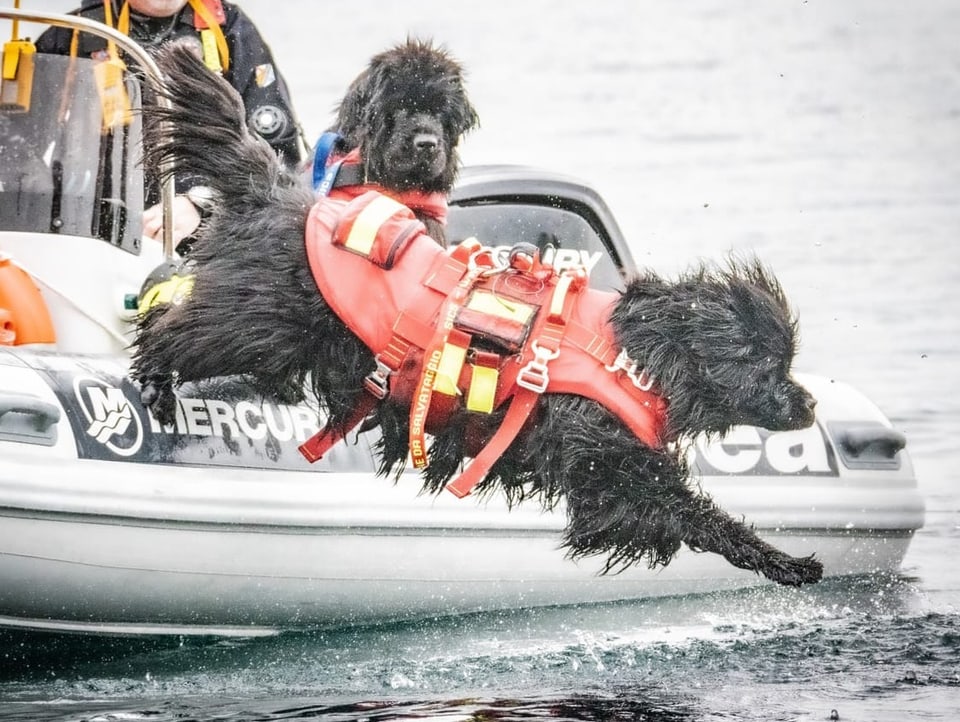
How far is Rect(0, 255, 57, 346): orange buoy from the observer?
474cm

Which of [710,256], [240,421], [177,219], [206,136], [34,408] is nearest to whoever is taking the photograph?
[206,136]

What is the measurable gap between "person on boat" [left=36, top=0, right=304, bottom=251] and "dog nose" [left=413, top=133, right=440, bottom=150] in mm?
1204

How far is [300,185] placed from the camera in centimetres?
434

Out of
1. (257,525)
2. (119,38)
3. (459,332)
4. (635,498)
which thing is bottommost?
(257,525)

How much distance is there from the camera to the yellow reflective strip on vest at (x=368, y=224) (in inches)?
162

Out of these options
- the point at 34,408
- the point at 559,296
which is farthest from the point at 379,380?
the point at 34,408

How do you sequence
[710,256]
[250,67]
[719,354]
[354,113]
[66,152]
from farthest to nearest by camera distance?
[710,256] → [250,67] → [66,152] → [354,113] → [719,354]

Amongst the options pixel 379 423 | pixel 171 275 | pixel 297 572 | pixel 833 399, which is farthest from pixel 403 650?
pixel 833 399

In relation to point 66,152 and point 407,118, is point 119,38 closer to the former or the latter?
point 66,152

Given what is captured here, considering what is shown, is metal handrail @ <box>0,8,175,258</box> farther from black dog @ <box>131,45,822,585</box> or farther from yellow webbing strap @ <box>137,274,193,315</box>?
black dog @ <box>131,45,822,585</box>

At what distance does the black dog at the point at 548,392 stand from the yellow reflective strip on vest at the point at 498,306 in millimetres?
205

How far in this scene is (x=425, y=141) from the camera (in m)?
4.61

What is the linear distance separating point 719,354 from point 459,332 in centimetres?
62

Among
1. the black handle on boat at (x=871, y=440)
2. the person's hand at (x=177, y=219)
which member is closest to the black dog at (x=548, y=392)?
the person's hand at (x=177, y=219)
